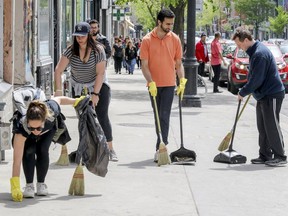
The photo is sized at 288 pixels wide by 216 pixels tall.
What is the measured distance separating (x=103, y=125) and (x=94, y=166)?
6.94 feet

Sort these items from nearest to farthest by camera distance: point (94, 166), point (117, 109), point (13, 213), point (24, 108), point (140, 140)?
1. point (13, 213)
2. point (24, 108)
3. point (94, 166)
4. point (140, 140)
5. point (117, 109)

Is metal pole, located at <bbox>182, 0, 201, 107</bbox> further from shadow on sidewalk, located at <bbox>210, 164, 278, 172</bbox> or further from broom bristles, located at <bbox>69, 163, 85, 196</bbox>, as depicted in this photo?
broom bristles, located at <bbox>69, 163, 85, 196</bbox>

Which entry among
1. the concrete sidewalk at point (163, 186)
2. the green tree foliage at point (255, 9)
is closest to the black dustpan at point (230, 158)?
the concrete sidewalk at point (163, 186)

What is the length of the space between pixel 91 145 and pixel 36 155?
0.60 meters

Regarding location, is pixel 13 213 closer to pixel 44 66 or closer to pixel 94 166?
pixel 94 166

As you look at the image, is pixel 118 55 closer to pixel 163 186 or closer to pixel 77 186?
pixel 163 186

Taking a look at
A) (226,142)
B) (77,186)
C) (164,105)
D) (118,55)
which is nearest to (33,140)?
(77,186)

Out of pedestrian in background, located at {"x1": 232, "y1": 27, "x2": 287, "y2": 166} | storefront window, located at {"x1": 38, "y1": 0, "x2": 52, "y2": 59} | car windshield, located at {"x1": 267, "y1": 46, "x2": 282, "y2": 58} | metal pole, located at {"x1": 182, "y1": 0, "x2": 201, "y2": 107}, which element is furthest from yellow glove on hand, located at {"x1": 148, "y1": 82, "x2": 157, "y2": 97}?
car windshield, located at {"x1": 267, "y1": 46, "x2": 282, "y2": 58}

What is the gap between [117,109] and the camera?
19.1 m

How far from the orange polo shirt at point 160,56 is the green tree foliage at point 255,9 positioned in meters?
101

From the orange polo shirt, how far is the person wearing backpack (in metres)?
2.67

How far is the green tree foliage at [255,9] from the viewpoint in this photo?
113 meters

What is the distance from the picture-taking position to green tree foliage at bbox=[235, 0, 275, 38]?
113m

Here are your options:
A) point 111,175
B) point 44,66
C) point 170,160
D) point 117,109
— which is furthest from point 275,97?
point 117,109
